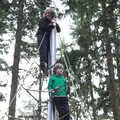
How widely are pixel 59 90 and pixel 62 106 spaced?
300mm

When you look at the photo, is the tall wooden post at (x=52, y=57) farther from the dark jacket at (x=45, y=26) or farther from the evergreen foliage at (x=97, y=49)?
the evergreen foliage at (x=97, y=49)

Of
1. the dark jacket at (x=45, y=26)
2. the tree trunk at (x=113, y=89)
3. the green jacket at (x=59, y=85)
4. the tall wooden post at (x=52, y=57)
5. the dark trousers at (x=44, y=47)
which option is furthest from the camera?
the tree trunk at (x=113, y=89)

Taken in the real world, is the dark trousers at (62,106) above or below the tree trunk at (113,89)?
below

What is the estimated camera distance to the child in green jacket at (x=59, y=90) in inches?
269

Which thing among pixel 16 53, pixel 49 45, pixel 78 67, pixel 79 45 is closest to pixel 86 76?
pixel 78 67

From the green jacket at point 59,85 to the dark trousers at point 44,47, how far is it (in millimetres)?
613

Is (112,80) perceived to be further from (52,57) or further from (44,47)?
(52,57)

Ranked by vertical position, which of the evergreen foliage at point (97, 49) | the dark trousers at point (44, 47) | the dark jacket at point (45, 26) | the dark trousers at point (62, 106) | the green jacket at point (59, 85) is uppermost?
the evergreen foliage at point (97, 49)

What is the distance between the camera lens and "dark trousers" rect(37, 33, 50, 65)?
7.49 metres

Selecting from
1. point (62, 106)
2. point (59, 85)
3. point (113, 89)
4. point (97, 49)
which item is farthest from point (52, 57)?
point (97, 49)

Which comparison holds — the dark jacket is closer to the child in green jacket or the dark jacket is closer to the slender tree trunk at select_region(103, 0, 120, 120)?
the child in green jacket

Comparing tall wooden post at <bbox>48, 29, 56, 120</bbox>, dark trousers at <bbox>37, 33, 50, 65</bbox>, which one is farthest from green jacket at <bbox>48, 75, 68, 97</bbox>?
dark trousers at <bbox>37, 33, 50, 65</bbox>

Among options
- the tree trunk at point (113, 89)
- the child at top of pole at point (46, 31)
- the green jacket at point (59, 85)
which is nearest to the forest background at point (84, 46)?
the tree trunk at point (113, 89)

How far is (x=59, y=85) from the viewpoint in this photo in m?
6.91
